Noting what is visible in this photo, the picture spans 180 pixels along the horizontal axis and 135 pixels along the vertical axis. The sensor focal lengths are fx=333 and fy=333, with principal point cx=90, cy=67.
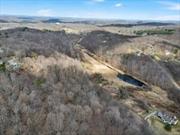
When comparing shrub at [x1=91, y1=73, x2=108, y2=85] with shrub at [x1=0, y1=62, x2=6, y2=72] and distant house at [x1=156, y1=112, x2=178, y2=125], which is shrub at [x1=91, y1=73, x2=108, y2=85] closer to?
distant house at [x1=156, y1=112, x2=178, y2=125]

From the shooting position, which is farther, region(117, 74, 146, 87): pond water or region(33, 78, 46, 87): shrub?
region(117, 74, 146, 87): pond water

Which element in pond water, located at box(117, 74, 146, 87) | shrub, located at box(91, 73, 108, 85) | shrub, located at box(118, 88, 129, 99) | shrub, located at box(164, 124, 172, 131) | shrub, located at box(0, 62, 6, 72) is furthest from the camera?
pond water, located at box(117, 74, 146, 87)

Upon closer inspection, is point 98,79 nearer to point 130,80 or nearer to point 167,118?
point 130,80

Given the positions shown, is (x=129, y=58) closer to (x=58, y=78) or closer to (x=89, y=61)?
(x=89, y=61)

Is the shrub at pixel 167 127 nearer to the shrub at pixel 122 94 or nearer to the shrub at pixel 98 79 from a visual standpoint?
the shrub at pixel 122 94

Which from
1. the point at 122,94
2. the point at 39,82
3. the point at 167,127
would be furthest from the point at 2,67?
the point at 167,127

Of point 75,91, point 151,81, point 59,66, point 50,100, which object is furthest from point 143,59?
point 50,100

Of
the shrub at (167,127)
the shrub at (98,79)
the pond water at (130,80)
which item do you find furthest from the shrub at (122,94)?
the pond water at (130,80)

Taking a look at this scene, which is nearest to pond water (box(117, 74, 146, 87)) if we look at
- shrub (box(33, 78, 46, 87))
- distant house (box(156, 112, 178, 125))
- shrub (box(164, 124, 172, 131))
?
distant house (box(156, 112, 178, 125))
